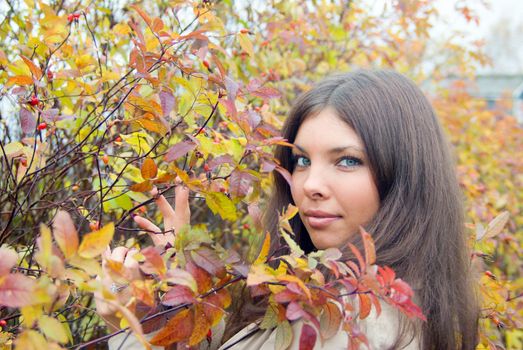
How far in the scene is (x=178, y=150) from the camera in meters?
1.22

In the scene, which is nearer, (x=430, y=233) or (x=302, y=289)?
(x=302, y=289)

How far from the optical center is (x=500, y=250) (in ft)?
10.7

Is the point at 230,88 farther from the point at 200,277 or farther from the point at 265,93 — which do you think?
the point at 200,277

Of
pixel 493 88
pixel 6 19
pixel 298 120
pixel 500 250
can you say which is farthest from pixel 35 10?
pixel 493 88

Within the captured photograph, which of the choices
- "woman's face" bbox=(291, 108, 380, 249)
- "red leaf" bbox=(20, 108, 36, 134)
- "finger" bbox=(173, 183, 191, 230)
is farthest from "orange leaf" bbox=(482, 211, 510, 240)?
"red leaf" bbox=(20, 108, 36, 134)

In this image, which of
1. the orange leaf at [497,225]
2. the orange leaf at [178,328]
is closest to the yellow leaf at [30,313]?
the orange leaf at [178,328]

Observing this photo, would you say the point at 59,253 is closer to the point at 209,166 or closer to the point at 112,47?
the point at 209,166

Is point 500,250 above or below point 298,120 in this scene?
below

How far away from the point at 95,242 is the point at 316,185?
0.73 m

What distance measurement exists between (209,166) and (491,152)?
11.6 feet

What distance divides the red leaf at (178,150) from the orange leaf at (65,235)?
1.41 ft

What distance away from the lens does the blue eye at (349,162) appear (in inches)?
58.6

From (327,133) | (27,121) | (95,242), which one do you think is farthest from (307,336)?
(27,121)

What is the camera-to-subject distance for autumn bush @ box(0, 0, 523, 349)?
88 cm
